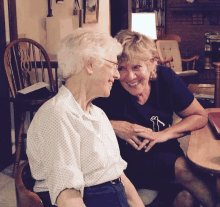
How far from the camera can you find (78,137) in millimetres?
966

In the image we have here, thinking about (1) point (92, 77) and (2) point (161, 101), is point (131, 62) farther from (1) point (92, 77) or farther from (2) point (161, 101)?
(1) point (92, 77)

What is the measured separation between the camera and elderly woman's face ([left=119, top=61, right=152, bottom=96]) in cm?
157

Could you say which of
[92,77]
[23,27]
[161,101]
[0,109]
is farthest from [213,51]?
[92,77]

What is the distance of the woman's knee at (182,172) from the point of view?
4.52 feet

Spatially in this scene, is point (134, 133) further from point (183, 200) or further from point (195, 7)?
point (195, 7)

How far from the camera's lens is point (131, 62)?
1.55 metres

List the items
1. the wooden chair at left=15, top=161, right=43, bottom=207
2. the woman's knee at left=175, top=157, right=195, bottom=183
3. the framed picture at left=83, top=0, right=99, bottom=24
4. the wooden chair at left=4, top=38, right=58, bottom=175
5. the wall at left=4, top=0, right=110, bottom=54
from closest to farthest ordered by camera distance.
Answer: 1. the wooden chair at left=15, top=161, right=43, bottom=207
2. the woman's knee at left=175, top=157, right=195, bottom=183
3. the wooden chair at left=4, top=38, right=58, bottom=175
4. the wall at left=4, top=0, right=110, bottom=54
5. the framed picture at left=83, top=0, right=99, bottom=24

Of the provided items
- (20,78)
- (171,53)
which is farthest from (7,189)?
(171,53)

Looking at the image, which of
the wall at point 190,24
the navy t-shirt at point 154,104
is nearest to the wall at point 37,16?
the navy t-shirt at point 154,104

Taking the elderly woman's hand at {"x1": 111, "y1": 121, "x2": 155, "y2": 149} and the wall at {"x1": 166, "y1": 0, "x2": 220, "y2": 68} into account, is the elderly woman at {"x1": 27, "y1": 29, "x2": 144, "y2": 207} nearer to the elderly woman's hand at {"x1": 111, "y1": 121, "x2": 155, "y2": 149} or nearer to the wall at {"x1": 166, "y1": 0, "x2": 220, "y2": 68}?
the elderly woman's hand at {"x1": 111, "y1": 121, "x2": 155, "y2": 149}

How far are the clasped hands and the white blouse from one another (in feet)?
1.42

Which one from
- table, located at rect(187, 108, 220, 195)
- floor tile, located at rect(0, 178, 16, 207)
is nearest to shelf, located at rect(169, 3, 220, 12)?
floor tile, located at rect(0, 178, 16, 207)

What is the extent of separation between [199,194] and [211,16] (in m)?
7.22

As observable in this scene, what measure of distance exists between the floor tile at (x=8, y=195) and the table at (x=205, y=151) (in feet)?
4.74
